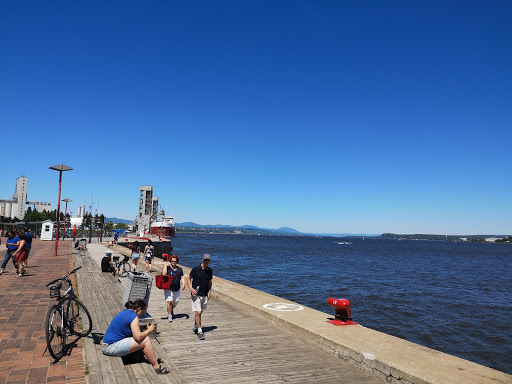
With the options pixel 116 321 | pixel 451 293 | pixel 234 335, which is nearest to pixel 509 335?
pixel 451 293

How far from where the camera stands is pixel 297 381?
5.31m

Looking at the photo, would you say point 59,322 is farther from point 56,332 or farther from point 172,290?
point 172,290

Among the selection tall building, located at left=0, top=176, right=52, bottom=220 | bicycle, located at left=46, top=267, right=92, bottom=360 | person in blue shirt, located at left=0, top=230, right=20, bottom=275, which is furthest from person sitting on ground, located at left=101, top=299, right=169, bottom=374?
tall building, located at left=0, top=176, right=52, bottom=220

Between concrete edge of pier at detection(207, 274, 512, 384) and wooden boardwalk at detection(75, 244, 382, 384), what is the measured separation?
18 centimetres

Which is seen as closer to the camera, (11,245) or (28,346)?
(28,346)

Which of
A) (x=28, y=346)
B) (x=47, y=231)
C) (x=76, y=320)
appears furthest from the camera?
(x=47, y=231)

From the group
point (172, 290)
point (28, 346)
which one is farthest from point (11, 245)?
point (28, 346)

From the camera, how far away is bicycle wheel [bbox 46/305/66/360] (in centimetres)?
570

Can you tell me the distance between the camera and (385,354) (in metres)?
5.89

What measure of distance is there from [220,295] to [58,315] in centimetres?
635

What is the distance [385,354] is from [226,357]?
9.20 feet

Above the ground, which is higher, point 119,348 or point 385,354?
point 119,348

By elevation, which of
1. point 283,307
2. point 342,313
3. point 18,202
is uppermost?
point 18,202

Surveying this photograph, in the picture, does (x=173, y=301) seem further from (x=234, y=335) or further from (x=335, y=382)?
(x=335, y=382)
